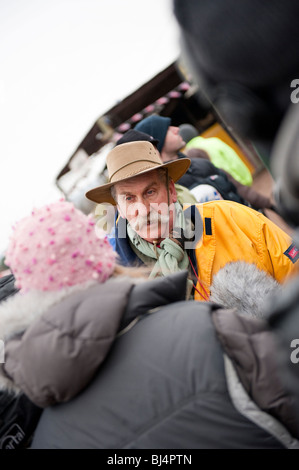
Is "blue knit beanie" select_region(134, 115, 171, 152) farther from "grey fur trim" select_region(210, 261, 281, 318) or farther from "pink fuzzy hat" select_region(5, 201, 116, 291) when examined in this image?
"pink fuzzy hat" select_region(5, 201, 116, 291)

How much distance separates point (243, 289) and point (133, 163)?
1097 mm

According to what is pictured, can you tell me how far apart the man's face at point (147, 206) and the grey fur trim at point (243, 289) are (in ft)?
2.15

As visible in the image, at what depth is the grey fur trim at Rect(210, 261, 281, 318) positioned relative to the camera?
47.0 inches

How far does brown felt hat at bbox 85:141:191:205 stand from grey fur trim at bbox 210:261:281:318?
0.86m

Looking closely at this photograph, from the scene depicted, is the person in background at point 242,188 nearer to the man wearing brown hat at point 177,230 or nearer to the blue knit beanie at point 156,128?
the blue knit beanie at point 156,128

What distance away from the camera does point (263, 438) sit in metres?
0.75

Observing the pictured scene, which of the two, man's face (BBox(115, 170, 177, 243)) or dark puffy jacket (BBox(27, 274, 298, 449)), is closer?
dark puffy jacket (BBox(27, 274, 298, 449))

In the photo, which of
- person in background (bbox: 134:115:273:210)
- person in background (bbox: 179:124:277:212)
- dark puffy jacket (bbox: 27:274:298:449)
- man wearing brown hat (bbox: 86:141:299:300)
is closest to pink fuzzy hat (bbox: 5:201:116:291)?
dark puffy jacket (bbox: 27:274:298:449)

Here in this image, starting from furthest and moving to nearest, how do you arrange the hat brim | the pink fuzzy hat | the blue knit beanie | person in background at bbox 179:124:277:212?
person in background at bbox 179:124:277:212 < the blue knit beanie < the hat brim < the pink fuzzy hat

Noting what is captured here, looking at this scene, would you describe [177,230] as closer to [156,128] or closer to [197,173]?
[197,173]

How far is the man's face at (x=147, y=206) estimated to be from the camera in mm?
1887

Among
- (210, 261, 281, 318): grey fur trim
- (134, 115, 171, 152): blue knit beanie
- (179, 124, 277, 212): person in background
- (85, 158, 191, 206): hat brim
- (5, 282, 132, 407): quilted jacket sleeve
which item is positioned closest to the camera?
(5, 282, 132, 407): quilted jacket sleeve

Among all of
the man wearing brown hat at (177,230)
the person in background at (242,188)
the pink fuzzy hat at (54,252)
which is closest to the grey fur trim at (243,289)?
the man wearing brown hat at (177,230)
